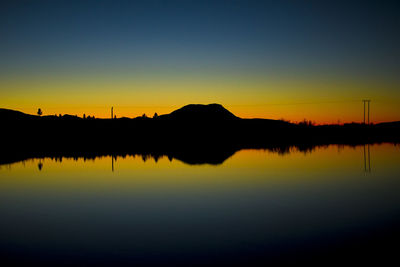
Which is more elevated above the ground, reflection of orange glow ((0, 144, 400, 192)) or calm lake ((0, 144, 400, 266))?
reflection of orange glow ((0, 144, 400, 192))

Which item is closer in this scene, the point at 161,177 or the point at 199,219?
the point at 199,219

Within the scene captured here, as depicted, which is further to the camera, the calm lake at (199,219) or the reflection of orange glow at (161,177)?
the reflection of orange glow at (161,177)

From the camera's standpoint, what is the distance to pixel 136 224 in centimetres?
1350

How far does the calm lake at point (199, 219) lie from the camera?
9867mm

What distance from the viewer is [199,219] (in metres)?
14.1

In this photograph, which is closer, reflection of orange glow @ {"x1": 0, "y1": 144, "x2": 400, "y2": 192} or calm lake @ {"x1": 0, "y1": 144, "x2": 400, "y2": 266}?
calm lake @ {"x1": 0, "y1": 144, "x2": 400, "y2": 266}

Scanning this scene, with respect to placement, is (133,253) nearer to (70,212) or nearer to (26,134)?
(70,212)

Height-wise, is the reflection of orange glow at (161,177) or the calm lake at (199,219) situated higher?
the reflection of orange glow at (161,177)

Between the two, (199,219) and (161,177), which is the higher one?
(161,177)

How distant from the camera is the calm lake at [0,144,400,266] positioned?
9867 millimetres

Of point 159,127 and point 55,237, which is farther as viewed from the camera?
point 159,127

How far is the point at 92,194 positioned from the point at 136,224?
27.0 feet

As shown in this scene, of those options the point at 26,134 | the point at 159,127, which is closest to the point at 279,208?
the point at 26,134

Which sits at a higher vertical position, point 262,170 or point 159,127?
point 159,127
